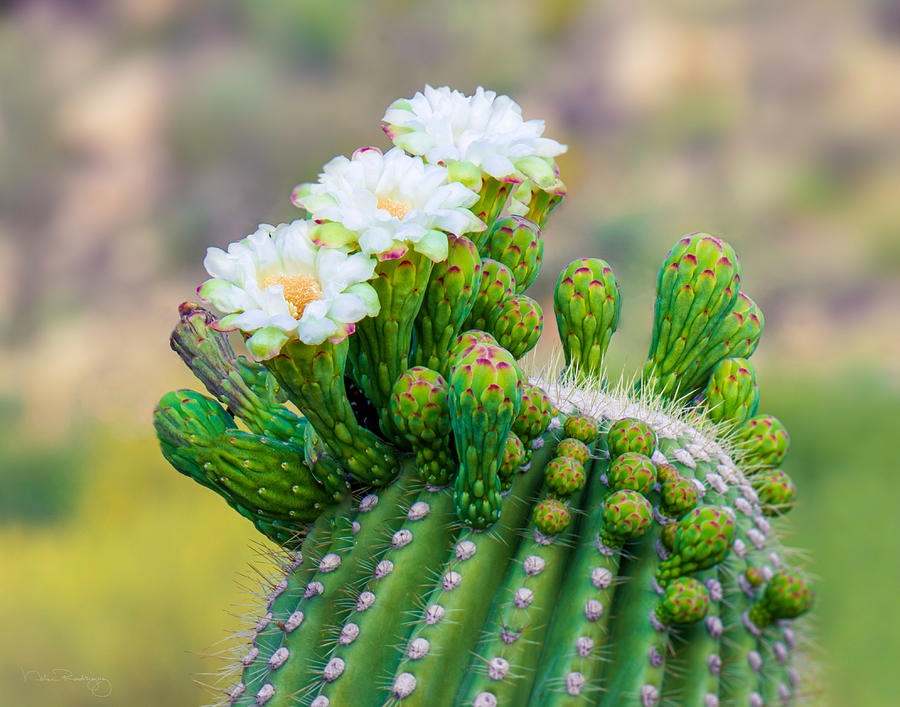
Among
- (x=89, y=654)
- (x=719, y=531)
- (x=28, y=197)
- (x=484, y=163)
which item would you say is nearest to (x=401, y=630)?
(x=719, y=531)

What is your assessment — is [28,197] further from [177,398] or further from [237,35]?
[177,398]

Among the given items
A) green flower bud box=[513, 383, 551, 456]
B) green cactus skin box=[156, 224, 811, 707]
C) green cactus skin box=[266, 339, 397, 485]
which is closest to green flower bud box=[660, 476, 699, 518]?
green cactus skin box=[156, 224, 811, 707]

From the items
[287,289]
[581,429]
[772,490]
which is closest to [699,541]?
[581,429]

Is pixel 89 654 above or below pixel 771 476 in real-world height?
below

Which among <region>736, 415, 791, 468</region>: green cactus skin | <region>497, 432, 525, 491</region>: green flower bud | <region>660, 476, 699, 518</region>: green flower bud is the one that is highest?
<region>736, 415, 791, 468</region>: green cactus skin

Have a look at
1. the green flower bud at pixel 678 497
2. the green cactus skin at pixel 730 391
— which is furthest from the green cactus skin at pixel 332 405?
the green cactus skin at pixel 730 391

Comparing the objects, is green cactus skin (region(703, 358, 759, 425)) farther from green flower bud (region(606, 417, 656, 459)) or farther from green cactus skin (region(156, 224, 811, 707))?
green flower bud (region(606, 417, 656, 459))

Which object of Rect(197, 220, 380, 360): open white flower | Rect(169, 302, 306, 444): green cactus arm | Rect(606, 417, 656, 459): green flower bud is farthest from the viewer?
Rect(169, 302, 306, 444): green cactus arm

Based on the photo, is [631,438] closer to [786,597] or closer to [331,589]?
[786,597]
